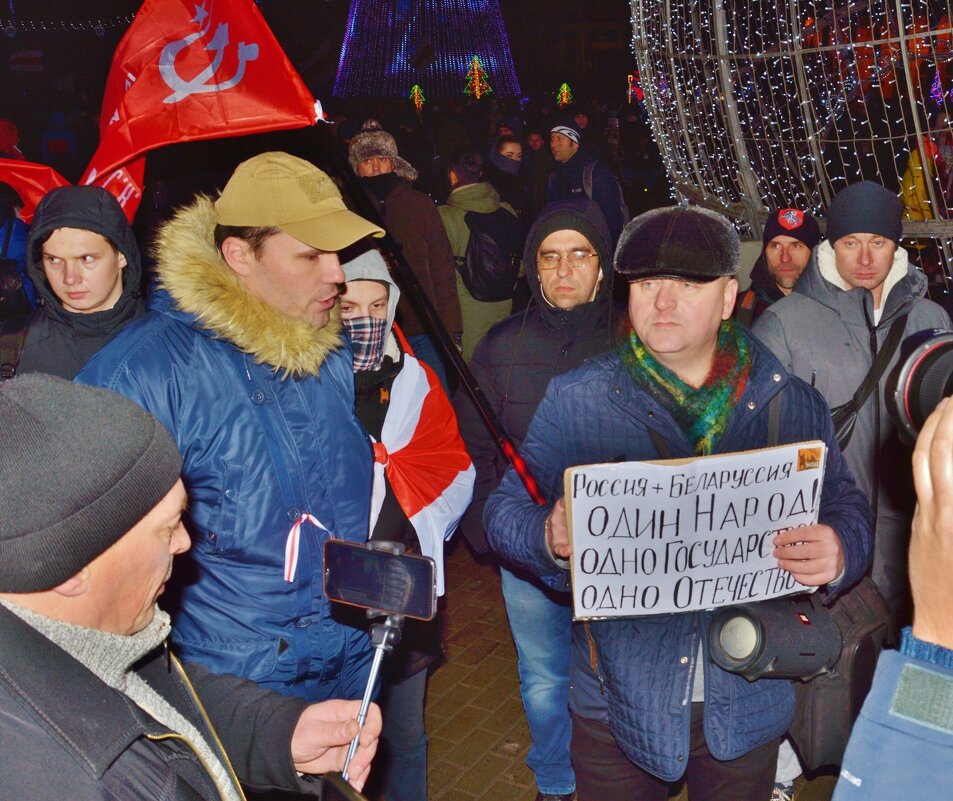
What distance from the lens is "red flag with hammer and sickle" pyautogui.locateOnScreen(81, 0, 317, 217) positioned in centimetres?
361

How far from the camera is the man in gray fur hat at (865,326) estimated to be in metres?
3.76

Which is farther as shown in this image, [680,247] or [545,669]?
[545,669]

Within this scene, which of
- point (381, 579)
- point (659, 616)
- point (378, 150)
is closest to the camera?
point (381, 579)

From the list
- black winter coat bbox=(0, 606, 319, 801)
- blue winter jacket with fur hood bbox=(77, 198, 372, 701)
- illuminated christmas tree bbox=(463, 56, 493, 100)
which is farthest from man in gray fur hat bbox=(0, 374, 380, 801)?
illuminated christmas tree bbox=(463, 56, 493, 100)

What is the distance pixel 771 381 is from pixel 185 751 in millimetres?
1751

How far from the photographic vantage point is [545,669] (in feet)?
12.1

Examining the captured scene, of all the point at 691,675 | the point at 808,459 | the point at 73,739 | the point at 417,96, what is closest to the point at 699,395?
the point at 808,459

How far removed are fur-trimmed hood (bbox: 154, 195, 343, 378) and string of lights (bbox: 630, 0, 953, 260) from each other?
2.60m

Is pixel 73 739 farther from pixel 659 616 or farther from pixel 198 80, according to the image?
pixel 198 80

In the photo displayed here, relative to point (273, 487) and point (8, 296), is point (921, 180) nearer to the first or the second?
point (273, 487)

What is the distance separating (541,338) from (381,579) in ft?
6.57

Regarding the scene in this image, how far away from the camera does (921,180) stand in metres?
4.61

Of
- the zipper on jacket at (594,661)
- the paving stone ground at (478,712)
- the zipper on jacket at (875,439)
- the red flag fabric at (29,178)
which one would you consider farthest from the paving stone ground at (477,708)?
the red flag fabric at (29,178)

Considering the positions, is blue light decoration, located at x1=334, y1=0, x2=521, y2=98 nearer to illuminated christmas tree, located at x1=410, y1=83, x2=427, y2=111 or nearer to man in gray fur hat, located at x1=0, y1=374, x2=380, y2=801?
illuminated christmas tree, located at x1=410, y1=83, x2=427, y2=111
